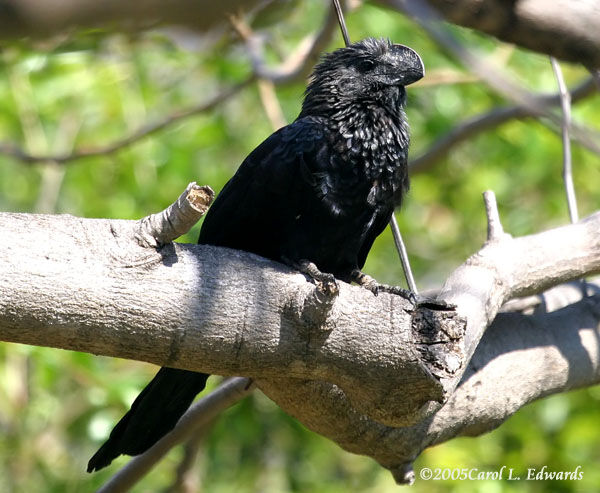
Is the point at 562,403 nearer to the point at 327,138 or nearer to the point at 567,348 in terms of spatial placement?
the point at 567,348

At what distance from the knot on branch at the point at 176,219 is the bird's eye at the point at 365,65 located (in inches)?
54.1

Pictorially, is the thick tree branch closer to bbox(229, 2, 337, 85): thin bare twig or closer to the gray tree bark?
the gray tree bark

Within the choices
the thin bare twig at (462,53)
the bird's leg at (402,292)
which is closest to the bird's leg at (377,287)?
the bird's leg at (402,292)

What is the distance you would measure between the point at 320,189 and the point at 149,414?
0.91 metres

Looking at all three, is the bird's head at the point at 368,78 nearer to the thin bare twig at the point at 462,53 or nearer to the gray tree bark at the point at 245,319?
the gray tree bark at the point at 245,319

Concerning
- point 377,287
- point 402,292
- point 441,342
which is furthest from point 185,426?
point 441,342

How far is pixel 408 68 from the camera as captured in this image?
9.75 feet

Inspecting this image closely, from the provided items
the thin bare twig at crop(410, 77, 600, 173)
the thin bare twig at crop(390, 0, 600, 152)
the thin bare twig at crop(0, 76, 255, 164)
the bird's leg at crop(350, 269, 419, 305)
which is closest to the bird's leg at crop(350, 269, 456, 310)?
the bird's leg at crop(350, 269, 419, 305)

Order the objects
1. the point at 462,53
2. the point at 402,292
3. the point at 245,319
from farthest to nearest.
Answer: the point at 402,292 → the point at 245,319 → the point at 462,53

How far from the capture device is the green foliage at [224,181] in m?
4.24

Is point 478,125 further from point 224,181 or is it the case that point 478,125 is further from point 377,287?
point 377,287

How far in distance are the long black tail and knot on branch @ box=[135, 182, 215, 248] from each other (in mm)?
769

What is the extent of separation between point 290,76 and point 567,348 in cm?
210

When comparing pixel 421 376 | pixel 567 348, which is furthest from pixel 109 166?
pixel 421 376
